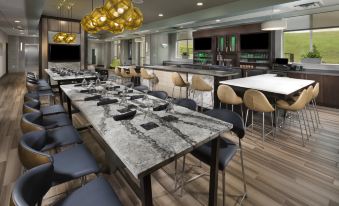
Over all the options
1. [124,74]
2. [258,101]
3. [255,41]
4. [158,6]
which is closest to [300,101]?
[258,101]

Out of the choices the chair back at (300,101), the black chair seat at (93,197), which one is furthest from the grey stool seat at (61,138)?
the chair back at (300,101)

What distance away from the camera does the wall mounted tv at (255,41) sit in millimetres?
7367

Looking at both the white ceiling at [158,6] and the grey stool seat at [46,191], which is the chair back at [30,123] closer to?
the grey stool seat at [46,191]

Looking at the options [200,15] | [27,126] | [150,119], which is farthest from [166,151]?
[200,15]

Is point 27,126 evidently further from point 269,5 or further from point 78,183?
point 269,5

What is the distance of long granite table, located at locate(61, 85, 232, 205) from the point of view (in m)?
1.18

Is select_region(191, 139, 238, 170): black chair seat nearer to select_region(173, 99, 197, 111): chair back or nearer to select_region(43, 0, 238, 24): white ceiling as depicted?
select_region(173, 99, 197, 111): chair back

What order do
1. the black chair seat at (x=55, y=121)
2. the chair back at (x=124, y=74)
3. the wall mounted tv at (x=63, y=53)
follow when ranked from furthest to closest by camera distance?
the wall mounted tv at (x=63, y=53)
the chair back at (x=124, y=74)
the black chair seat at (x=55, y=121)

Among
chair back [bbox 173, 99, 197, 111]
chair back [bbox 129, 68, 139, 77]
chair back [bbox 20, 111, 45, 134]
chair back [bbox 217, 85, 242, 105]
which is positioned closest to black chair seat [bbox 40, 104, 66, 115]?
chair back [bbox 20, 111, 45, 134]

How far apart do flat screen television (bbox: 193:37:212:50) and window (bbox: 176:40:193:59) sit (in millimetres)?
1115

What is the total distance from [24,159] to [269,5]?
518cm

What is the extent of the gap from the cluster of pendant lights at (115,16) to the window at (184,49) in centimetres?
795

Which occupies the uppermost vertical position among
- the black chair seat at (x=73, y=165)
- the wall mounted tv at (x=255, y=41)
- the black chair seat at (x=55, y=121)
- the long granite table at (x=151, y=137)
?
the wall mounted tv at (x=255, y=41)

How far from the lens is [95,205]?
1244 millimetres
